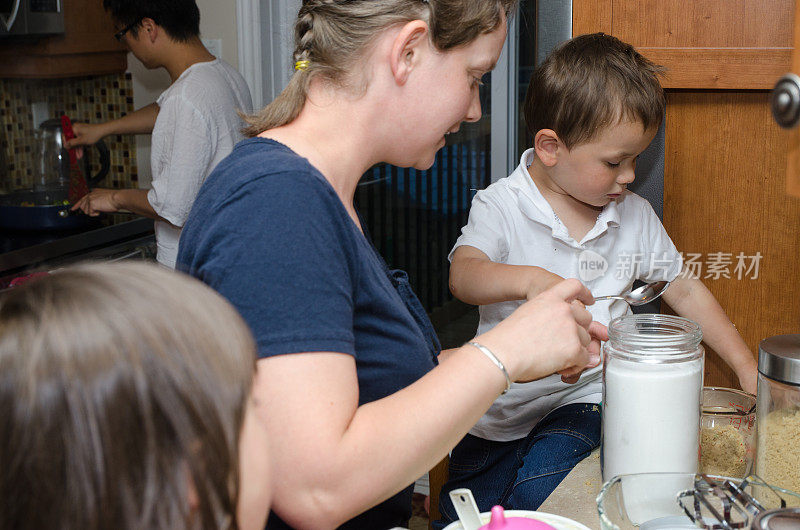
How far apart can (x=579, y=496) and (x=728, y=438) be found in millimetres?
216

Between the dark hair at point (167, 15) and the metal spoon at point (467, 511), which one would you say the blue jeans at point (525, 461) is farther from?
the dark hair at point (167, 15)

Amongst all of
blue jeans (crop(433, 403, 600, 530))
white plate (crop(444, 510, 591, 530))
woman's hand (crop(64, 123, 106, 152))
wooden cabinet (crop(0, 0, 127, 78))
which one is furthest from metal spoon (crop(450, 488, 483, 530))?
wooden cabinet (crop(0, 0, 127, 78))

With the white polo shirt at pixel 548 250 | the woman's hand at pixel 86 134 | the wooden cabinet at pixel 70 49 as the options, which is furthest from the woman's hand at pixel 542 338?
the wooden cabinet at pixel 70 49

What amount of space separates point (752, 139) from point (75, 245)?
196cm

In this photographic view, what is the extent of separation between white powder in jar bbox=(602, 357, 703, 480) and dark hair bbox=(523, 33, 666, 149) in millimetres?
614

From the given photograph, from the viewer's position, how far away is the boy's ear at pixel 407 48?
0.87 meters

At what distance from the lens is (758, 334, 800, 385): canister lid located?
0.81 metres

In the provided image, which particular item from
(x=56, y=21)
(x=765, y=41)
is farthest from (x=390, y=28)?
(x=56, y=21)

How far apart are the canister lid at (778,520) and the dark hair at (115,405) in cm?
39

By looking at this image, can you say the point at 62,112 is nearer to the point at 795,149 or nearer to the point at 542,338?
the point at 542,338

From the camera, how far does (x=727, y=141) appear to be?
4.98 ft

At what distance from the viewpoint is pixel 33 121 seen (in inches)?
125

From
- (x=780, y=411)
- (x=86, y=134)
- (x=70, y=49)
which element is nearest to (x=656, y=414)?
(x=780, y=411)

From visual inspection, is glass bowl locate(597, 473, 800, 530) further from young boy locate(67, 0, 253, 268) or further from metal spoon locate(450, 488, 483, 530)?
young boy locate(67, 0, 253, 268)
